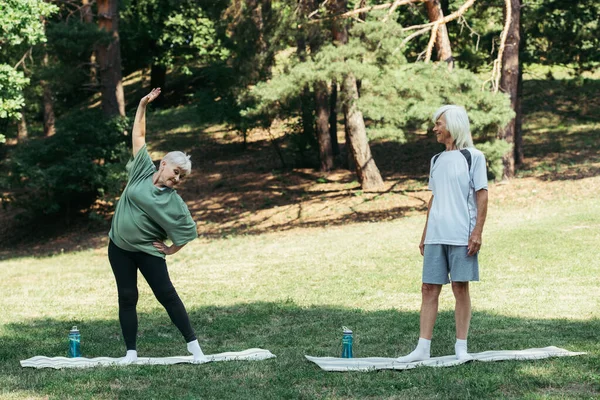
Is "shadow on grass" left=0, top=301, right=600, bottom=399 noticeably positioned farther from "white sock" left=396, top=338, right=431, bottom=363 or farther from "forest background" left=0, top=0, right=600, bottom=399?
"white sock" left=396, top=338, right=431, bottom=363

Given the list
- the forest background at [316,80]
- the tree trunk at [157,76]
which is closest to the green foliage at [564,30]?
the forest background at [316,80]

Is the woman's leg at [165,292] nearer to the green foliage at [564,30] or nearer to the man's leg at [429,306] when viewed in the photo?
the man's leg at [429,306]

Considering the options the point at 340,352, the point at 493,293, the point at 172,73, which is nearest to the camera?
the point at 340,352

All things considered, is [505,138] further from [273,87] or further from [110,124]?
[110,124]

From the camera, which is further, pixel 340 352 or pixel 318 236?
pixel 318 236

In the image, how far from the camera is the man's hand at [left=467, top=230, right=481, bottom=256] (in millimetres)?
5926

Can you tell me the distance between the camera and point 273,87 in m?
18.3

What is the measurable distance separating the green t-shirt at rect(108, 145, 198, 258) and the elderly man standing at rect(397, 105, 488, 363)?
6.54 feet

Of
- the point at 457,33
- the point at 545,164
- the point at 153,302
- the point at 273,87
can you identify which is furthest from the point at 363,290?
the point at 457,33

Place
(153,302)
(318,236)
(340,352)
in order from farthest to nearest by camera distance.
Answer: (318,236) < (153,302) < (340,352)

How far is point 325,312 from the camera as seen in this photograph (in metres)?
9.33

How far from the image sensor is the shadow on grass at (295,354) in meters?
5.44

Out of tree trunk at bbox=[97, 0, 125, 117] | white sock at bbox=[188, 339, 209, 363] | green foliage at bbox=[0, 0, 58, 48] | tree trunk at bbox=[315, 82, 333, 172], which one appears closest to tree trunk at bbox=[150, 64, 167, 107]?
tree trunk at bbox=[97, 0, 125, 117]

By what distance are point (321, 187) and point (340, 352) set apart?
18.0 meters
